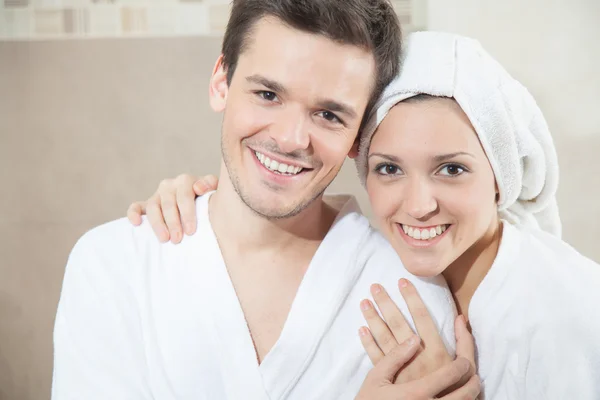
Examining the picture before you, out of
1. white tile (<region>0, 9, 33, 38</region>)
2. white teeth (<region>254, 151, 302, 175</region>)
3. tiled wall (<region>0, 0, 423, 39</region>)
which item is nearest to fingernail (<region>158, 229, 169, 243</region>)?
white teeth (<region>254, 151, 302, 175</region>)

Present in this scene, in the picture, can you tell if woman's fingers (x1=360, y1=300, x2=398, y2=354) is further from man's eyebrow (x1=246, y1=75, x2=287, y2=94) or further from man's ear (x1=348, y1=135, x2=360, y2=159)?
man's eyebrow (x1=246, y1=75, x2=287, y2=94)

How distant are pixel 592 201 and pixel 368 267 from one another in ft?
3.39

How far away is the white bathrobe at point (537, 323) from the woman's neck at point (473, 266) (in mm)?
41

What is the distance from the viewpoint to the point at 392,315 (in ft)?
4.37

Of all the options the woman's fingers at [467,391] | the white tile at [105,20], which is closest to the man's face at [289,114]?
the woman's fingers at [467,391]

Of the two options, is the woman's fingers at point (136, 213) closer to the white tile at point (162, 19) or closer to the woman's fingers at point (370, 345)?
the woman's fingers at point (370, 345)

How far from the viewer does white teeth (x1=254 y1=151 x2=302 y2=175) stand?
1.27 metres

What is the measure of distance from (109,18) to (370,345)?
A: 143 cm

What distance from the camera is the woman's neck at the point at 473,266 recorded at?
138cm

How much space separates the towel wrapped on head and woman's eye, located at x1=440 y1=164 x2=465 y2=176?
65 mm

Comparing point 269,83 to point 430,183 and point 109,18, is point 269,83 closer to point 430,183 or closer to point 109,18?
point 430,183

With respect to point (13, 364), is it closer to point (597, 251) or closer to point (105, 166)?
point (105, 166)

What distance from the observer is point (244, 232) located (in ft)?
4.65

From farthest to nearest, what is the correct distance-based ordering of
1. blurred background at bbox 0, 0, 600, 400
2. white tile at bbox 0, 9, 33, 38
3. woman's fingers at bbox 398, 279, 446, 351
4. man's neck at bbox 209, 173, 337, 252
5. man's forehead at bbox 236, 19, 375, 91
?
white tile at bbox 0, 9, 33, 38 < blurred background at bbox 0, 0, 600, 400 < man's neck at bbox 209, 173, 337, 252 < woman's fingers at bbox 398, 279, 446, 351 < man's forehead at bbox 236, 19, 375, 91
